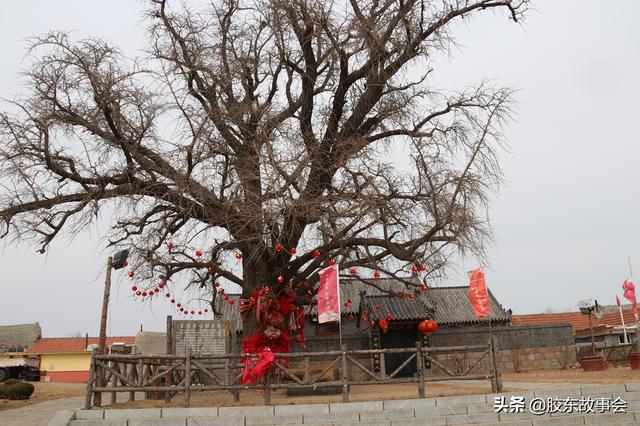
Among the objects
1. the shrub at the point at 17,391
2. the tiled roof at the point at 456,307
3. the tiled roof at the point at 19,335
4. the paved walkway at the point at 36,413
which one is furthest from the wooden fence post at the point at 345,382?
the tiled roof at the point at 19,335

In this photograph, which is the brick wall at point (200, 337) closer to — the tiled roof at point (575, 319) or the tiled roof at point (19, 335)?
the tiled roof at point (575, 319)

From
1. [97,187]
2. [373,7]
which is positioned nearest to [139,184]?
[97,187]

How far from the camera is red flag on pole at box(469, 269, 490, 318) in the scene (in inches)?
757

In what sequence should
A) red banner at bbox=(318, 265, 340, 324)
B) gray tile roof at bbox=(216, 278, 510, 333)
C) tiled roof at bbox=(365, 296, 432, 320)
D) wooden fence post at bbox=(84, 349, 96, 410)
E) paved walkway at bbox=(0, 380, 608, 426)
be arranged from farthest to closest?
gray tile roof at bbox=(216, 278, 510, 333), tiled roof at bbox=(365, 296, 432, 320), red banner at bbox=(318, 265, 340, 324), paved walkway at bbox=(0, 380, 608, 426), wooden fence post at bbox=(84, 349, 96, 410)

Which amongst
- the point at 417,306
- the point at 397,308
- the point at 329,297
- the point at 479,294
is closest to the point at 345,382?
the point at 329,297

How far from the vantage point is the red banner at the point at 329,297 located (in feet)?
38.7

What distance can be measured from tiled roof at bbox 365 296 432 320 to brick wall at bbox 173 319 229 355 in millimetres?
6600

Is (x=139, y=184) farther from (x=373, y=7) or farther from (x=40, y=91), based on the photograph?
(x=373, y=7)

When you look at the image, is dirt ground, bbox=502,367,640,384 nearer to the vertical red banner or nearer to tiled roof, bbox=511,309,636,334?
the vertical red banner

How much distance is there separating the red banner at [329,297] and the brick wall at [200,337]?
237 inches

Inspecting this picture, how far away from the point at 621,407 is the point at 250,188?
814 cm

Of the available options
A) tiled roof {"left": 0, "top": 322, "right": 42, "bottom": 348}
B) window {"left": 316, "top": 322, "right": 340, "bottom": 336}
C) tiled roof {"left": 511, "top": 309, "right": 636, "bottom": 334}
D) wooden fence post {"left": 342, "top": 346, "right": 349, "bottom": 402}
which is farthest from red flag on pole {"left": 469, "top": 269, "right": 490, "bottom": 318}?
tiled roof {"left": 0, "top": 322, "right": 42, "bottom": 348}

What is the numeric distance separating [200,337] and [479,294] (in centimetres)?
985

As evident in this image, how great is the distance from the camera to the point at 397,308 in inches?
886
